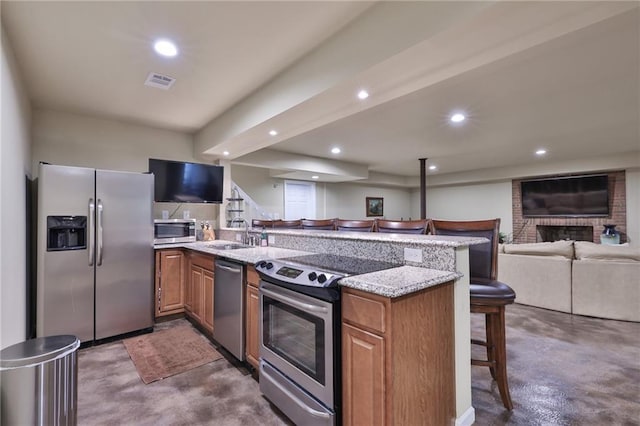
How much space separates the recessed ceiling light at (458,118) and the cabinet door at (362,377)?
11.2 ft

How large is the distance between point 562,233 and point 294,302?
29.1 ft

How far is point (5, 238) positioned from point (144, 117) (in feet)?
7.42

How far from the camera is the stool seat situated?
1.80m

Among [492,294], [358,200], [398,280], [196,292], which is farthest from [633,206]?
[196,292]

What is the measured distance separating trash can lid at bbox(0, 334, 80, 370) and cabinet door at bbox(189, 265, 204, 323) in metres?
1.50

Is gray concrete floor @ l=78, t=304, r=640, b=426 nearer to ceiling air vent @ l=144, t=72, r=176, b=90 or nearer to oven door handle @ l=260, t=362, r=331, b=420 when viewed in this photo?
oven door handle @ l=260, t=362, r=331, b=420

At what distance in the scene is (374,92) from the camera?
232 cm

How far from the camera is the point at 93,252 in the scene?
9.63ft

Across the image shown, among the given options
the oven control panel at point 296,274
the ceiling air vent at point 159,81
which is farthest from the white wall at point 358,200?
the oven control panel at point 296,274

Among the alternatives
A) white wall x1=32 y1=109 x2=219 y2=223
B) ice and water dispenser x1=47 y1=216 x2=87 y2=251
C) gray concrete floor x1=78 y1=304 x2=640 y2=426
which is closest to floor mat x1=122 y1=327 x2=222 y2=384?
gray concrete floor x1=78 y1=304 x2=640 y2=426

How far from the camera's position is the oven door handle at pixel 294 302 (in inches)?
61.7

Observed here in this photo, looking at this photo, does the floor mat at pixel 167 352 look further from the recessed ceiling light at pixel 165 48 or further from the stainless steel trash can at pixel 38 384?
the recessed ceiling light at pixel 165 48

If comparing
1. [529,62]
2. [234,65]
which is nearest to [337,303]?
[234,65]

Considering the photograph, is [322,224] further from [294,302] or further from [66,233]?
[66,233]
